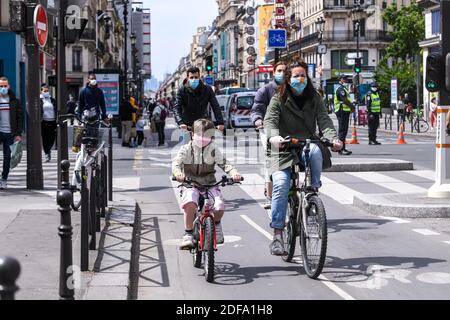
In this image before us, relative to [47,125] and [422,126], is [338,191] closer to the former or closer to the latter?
[47,125]

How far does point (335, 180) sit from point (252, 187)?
1.62 m

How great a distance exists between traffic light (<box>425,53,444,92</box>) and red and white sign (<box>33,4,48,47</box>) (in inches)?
207

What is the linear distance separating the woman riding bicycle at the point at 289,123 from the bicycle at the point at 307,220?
83 mm

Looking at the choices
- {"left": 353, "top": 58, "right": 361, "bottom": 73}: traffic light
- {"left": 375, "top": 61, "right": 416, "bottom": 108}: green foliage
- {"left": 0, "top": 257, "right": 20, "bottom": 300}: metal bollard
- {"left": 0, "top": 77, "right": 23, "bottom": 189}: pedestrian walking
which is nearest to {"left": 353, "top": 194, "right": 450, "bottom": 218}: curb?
{"left": 0, "top": 77, "right": 23, "bottom": 189}: pedestrian walking

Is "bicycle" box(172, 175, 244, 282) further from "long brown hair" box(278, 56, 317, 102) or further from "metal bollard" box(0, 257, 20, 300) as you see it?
"metal bollard" box(0, 257, 20, 300)

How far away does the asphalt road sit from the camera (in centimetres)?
685

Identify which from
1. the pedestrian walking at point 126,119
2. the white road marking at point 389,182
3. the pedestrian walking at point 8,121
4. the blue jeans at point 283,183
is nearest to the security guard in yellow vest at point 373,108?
the pedestrian walking at point 126,119

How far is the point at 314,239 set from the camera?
286 inches

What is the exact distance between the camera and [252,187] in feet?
49.4

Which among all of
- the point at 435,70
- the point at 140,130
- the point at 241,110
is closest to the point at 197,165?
the point at 435,70

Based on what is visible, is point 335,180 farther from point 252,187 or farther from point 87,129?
point 87,129

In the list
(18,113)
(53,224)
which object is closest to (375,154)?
(18,113)

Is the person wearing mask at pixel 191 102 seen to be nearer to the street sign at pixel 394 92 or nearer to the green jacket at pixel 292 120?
the green jacket at pixel 292 120

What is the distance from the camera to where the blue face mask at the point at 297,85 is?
800 cm
